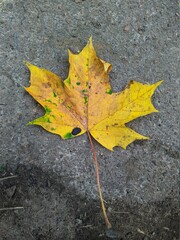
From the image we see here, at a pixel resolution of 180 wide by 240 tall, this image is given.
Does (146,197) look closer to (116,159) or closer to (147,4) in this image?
(116,159)

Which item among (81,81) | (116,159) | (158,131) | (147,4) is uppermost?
(147,4)

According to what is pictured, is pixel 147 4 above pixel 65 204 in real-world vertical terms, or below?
above

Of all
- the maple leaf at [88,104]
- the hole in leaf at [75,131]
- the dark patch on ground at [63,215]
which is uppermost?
the maple leaf at [88,104]

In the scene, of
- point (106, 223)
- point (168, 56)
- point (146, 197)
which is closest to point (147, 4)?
point (168, 56)

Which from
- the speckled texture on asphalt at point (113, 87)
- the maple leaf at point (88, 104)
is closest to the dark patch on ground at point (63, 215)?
the speckled texture on asphalt at point (113, 87)

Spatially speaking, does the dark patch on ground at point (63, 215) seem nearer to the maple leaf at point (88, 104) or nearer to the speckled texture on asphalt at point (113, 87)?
the speckled texture on asphalt at point (113, 87)

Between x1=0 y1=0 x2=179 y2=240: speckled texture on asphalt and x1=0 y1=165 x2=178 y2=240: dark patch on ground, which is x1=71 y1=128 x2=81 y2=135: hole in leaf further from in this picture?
x1=0 y1=165 x2=178 y2=240: dark patch on ground

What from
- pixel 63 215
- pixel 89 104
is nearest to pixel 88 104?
pixel 89 104
